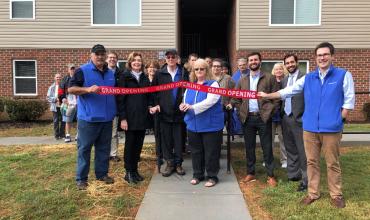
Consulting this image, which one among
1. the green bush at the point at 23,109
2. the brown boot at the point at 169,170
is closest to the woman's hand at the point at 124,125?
the brown boot at the point at 169,170

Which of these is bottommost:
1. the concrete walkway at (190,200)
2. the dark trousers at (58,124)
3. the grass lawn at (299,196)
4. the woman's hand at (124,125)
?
the concrete walkway at (190,200)

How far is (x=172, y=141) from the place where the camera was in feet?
22.0

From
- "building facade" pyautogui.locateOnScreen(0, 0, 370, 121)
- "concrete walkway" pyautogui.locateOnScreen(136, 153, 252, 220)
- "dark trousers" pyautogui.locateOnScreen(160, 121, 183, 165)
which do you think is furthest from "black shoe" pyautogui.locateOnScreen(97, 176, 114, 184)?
"building facade" pyautogui.locateOnScreen(0, 0, 370, 121)

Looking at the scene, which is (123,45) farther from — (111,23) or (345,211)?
(345,211)

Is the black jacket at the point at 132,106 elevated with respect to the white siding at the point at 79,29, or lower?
lower

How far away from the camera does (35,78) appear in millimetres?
15047

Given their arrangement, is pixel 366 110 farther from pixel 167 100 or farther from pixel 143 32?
pixel 167 100

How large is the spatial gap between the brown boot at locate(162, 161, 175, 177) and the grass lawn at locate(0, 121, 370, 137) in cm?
525

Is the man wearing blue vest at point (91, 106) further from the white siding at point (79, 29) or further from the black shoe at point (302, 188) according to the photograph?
the white siding at point (79, 29)

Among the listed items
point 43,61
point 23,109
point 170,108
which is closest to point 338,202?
point 170,108

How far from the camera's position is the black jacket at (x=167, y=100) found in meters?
6.47

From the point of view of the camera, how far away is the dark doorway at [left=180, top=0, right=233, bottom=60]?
1931cm

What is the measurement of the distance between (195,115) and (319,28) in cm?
998

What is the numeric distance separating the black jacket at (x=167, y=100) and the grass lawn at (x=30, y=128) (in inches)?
213
